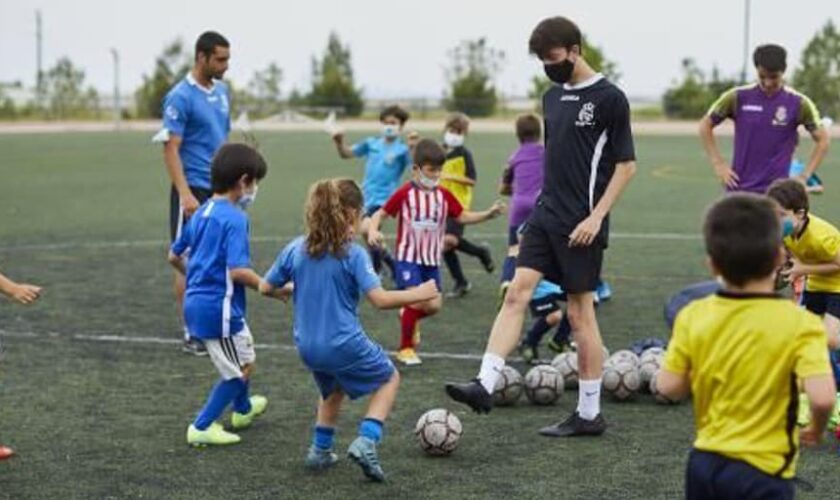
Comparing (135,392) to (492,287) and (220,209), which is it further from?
(492,287)

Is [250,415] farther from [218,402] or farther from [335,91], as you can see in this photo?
[335,91]

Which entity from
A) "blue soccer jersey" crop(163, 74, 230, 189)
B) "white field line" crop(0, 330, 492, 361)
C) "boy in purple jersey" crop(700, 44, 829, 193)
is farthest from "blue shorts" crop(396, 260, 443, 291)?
"boy in purple jersey" crop(700, 44, 829, 193)

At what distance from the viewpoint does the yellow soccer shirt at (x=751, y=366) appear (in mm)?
4379

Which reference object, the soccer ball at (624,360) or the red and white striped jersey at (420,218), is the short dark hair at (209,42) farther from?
the soccer ball at (624,360)

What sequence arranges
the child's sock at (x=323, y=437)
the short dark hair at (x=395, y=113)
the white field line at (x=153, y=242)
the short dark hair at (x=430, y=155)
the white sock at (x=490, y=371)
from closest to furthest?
the child's sock at (x=323, y=437) → the white sock at (x=490, y=371) → the short dark hair at (x=430, y=155) → the short dark hair at (x=395, y=113) → the white field line at (x=153, y=242)

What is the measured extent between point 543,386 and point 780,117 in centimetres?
321

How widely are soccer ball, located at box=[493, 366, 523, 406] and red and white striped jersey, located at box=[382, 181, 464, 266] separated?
1.91 m

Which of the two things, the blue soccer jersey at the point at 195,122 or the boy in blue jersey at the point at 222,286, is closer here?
the boy in blue jersey at the point at 222,286

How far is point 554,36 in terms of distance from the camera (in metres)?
7.98

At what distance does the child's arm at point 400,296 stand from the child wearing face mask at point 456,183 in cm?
673

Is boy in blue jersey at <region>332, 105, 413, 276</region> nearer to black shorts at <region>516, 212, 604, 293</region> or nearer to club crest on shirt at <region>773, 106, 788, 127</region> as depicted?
club crest on shirt at <region>773, 106, 788, 127</region>

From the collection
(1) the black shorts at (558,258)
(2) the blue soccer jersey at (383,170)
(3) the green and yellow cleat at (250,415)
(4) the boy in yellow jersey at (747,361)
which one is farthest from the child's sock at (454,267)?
(4) the boy in yellow jersey at (747,361)

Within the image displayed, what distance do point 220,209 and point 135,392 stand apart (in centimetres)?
194

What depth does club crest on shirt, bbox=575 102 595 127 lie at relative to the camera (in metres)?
7.95
